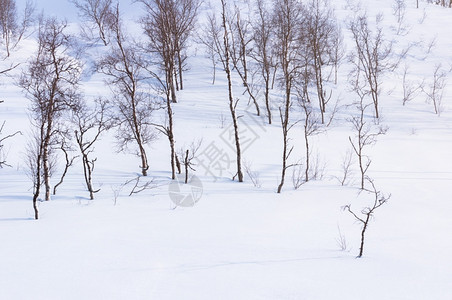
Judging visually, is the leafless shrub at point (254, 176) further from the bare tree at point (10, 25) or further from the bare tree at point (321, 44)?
the bare tree at point (10, 25)

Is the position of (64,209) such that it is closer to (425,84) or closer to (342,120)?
(342,120)

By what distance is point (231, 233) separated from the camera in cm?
802

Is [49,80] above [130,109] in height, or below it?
above

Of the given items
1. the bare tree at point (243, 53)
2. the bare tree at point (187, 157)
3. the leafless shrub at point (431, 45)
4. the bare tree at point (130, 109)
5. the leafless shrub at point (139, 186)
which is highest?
the leafless shrub at point (431, 45)

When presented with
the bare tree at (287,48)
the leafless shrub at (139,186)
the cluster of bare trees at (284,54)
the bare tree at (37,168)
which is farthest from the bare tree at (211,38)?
the bare tree at (37,168)

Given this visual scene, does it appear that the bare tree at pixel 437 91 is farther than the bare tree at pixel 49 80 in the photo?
Yes

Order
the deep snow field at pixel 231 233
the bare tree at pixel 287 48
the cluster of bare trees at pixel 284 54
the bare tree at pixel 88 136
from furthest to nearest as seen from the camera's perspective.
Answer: the cluster of bare trees at pixel 284 54 < the bare tree at pixel 287 48 < the bare tree at pixel 88 136 < the deep snow field at pixel 231 233

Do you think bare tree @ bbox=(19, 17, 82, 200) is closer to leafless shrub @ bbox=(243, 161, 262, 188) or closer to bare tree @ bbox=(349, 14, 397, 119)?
leafless shrub @ bbox=(243, 161, 262, 188)

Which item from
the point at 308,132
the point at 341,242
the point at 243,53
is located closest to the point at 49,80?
the point at 341,242

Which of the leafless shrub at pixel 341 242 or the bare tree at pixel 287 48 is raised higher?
the bare tree at pixel 287 48

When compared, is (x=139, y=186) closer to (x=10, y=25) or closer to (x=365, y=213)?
(x=365, y=213)

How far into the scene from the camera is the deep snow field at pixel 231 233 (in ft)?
17.9

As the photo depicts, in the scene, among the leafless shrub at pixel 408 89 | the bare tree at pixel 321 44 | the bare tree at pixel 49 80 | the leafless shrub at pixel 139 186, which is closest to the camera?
the bare tree at pixel 49 80

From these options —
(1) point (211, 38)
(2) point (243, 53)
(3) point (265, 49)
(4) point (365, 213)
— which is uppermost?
(1) point (211, 38)
